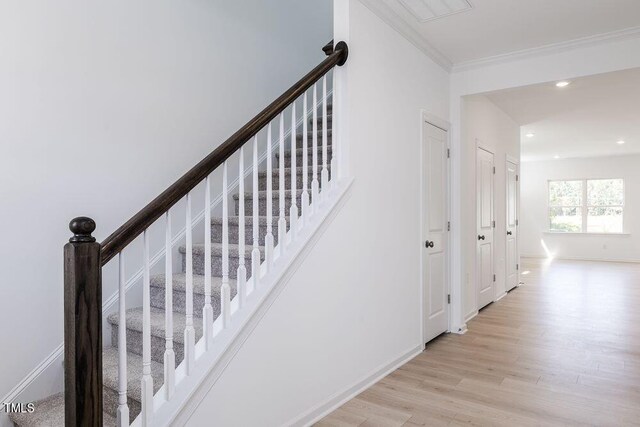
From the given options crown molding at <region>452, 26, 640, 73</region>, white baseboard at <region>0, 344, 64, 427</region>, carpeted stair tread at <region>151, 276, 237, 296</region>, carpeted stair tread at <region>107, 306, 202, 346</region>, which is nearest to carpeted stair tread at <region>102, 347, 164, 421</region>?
carpeted stair tread at <region>107, 306, 202, 346</region>

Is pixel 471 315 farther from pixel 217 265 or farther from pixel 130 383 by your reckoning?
pixel 130 383

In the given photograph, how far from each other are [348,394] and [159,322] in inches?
49.5

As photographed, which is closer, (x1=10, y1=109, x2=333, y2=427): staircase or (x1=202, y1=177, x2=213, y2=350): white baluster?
(x1=202, y1=177, x2=213, y2=350): white baluster

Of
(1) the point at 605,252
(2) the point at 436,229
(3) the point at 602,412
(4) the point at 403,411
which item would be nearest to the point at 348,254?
(4) the point at 403,411

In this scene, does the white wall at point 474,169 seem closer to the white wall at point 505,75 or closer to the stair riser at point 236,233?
the white wall at point 505,75

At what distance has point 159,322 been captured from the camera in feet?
7.34

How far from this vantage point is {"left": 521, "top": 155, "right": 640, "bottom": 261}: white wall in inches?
387

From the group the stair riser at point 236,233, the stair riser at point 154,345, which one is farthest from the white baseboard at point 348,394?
the stair riser at point 236,233

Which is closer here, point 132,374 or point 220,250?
point 132,374

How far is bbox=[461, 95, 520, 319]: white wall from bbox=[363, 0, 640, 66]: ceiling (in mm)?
770

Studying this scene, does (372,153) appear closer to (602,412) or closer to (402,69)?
(402,69)

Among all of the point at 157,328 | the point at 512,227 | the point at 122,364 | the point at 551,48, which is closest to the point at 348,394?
the point at 157,328

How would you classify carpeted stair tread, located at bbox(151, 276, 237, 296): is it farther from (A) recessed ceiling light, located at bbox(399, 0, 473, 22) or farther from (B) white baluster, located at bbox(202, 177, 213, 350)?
(A) recessed ceiling light, located at bbox(399, 0, 473, 22)

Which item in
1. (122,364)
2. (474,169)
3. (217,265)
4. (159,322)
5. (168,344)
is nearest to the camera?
(122,364)
